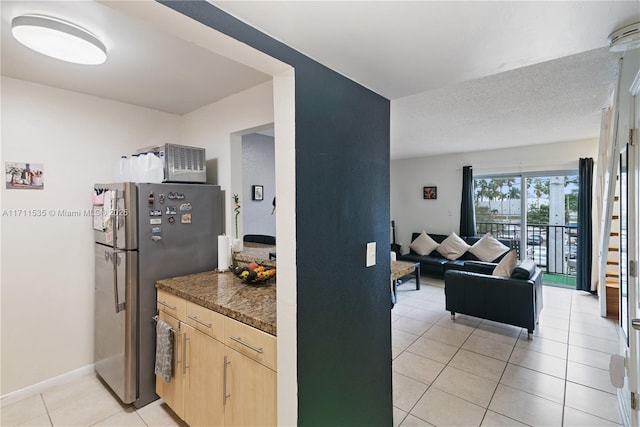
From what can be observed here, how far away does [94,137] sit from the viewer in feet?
8.48

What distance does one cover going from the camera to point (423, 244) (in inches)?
238

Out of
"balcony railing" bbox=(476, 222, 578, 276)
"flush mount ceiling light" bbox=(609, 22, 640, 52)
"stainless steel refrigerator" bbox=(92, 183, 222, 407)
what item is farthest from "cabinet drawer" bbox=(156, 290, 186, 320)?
"balcony railing" bbox=(476, 222, 578, 276)

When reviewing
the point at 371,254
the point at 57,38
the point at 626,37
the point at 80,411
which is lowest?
the point at 80,411

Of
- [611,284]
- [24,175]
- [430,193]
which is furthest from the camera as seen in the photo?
[430,193]

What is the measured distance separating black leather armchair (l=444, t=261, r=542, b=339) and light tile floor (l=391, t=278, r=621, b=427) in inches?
7.8

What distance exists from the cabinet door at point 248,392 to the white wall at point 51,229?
1.83 m

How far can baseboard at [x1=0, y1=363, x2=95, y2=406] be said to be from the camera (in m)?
2.19

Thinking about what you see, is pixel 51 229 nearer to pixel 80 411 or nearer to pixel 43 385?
pixel 43 385

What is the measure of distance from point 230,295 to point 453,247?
4995 millimetres

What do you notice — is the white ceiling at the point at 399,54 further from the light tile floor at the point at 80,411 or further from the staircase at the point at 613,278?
the light tile floor at the point at 80,411

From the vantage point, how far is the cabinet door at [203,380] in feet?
5.34

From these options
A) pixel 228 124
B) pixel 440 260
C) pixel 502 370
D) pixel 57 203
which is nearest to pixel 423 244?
pixel 440 260

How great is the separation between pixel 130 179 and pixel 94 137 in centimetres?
58

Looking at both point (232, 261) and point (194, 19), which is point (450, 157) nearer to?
point (232, 261)
